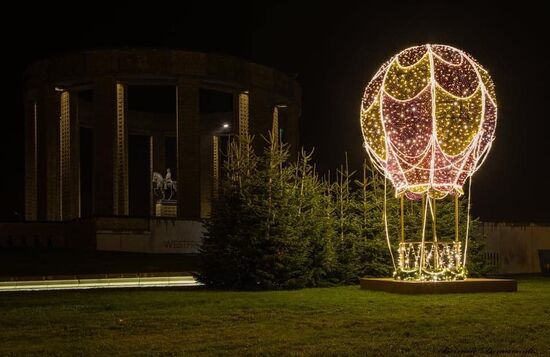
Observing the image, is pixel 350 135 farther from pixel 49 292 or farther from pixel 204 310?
pixel 204 310

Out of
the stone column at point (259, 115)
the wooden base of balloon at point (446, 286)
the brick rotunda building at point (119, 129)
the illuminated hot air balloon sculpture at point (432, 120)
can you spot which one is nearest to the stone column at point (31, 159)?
the brick rotunda building at point (119, 129)

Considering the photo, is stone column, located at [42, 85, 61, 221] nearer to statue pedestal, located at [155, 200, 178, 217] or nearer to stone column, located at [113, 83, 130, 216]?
stone column, located at [113, 83, 130, 216]

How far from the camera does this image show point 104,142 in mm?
44625

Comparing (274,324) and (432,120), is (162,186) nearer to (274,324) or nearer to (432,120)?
(432,120)

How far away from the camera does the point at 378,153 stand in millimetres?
19047

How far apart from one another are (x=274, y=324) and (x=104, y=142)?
33876mm

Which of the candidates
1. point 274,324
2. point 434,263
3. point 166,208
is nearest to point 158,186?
point 166,208

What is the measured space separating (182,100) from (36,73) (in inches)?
352

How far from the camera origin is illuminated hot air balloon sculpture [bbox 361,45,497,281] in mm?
17938

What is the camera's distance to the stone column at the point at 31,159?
5031 centimetres

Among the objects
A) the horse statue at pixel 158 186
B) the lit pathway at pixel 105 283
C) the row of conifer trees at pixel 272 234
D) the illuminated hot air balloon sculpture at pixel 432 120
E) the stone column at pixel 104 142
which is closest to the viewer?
the illuminated hot air balloon sculpture at pixel 432 120

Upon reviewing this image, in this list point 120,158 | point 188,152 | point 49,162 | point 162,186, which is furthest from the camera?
point 162,186

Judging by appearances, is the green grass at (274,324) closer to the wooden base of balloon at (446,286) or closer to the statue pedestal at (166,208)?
the wooden base of balloon at (446,286)

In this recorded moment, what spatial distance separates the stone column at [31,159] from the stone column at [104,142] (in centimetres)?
681
